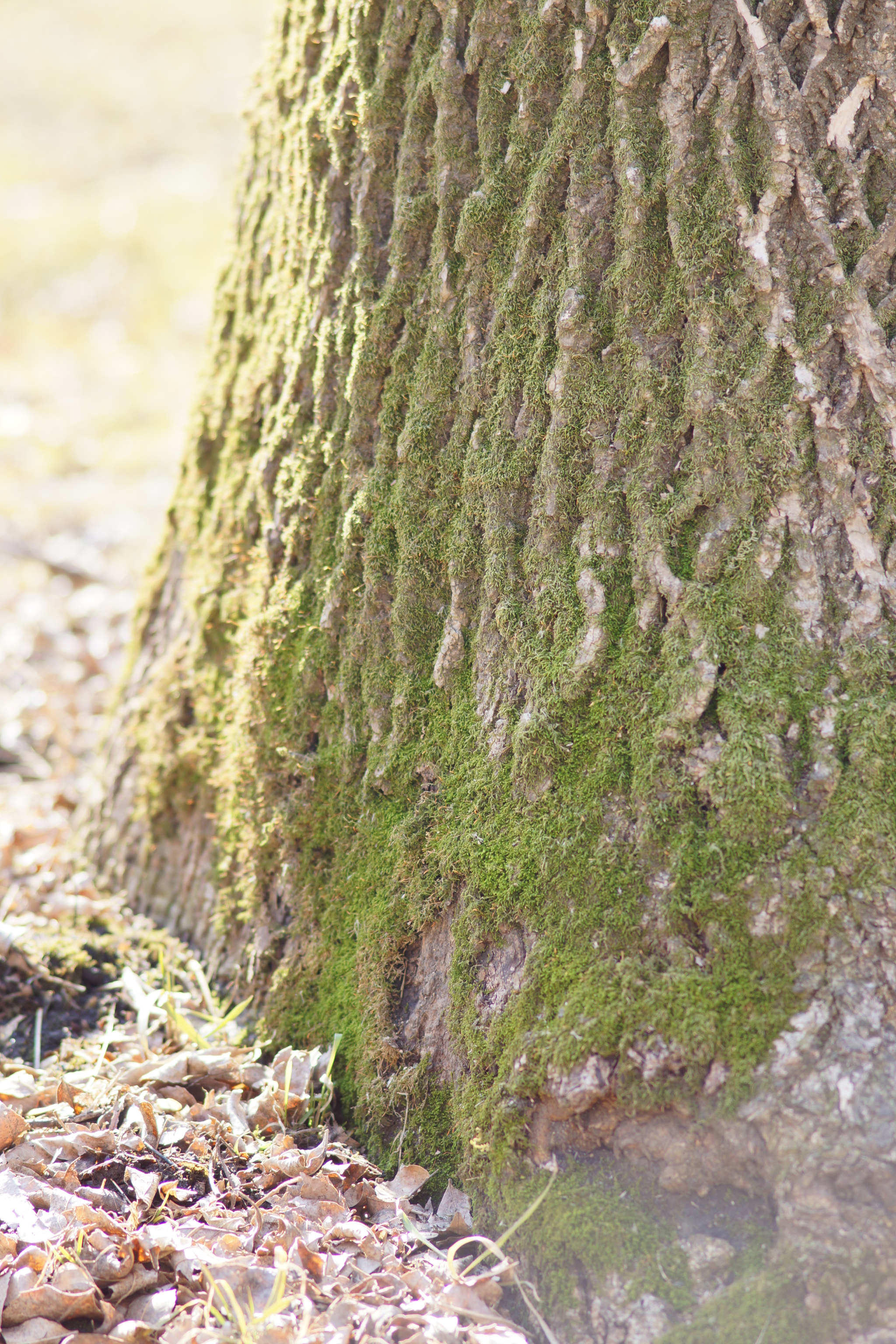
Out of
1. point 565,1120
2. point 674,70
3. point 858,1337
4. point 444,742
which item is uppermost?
point 674,70

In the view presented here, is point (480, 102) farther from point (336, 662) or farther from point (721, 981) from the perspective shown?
point (721, 981)

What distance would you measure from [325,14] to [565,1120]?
2.61 metres

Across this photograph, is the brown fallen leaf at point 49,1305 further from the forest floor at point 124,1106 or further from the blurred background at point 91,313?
the blurred background at point 91,313

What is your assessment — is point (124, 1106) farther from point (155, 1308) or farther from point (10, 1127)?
point (155, 1308)

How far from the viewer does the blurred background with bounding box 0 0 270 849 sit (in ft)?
14.2

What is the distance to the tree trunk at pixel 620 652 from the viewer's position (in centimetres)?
160

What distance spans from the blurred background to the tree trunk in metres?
1.38

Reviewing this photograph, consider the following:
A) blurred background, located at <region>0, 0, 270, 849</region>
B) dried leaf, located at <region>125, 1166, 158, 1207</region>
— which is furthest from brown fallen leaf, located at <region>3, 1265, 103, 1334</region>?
blurred background, located at <region>0, 0, 270, 849</region>

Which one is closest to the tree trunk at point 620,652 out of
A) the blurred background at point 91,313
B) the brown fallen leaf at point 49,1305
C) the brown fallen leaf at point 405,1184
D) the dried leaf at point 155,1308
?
the brown fallen leaf at point 405,1184

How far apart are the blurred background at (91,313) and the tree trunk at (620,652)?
54.5 inches

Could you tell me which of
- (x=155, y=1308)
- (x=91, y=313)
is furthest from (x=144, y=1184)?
(x=91, y=313)

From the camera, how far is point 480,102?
6.69ft

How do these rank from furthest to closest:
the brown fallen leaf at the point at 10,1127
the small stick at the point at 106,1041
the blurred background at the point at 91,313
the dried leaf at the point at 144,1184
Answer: the blurred background at the point at 91,313
the small stick at the point at 106,1041
the brown fallen leaf at the point at 10,1127
the dried leaf at the point at 144,1184

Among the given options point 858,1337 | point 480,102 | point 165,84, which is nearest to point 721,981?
point 858,1337
